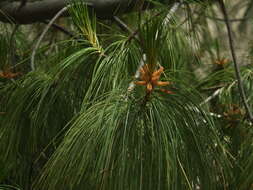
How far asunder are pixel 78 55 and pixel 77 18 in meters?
0.06

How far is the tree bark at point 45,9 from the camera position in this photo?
1.14 metres

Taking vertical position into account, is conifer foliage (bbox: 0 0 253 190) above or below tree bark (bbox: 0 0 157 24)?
below

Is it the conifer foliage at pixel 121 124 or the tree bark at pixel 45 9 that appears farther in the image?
the tree bark at pixel 45 9

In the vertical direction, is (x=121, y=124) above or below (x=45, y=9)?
below

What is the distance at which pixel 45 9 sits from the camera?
4.00ft

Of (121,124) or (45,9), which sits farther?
(45,9)

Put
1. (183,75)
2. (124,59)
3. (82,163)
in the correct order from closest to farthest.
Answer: (82,163)
(124,59)
(183,75)

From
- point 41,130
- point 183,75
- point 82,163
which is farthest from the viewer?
point 183,75

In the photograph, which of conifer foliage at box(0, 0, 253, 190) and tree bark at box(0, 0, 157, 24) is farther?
tree bark at box(0, 0, 157, 24)

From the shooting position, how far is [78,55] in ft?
3.00

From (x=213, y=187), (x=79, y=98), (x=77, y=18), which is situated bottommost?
(x=213, y=187)

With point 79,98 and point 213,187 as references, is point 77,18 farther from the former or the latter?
point 213,187

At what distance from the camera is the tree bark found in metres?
1.14

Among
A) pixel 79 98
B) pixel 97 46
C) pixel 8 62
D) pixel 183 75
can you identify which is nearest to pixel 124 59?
pixel 97 46
